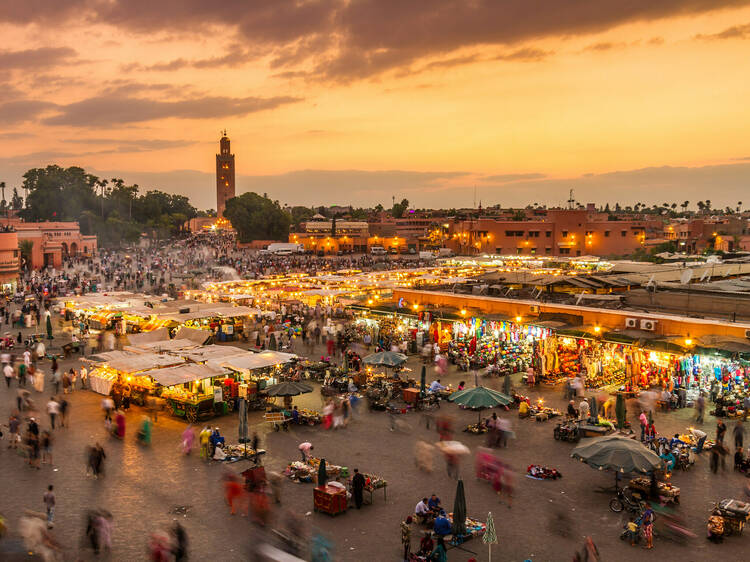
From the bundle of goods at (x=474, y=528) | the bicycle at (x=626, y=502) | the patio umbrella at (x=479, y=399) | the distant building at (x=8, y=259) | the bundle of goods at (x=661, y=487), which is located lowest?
the bundle of goods at (x=474, y=528)

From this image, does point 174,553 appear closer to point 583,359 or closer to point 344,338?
point 583,359

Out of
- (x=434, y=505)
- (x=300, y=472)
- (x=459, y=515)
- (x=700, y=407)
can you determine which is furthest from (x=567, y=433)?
(x=300, y=472)

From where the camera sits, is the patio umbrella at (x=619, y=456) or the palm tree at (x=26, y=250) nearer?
the patio umbrella at (x=619, y=456)

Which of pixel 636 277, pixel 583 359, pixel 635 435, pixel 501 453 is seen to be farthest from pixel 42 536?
pixel 636 277

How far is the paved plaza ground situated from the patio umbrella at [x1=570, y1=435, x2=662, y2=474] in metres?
0.80

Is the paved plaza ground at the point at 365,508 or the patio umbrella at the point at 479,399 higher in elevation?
the patio umbrella at the point at 479,399

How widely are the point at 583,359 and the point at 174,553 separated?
15038mm

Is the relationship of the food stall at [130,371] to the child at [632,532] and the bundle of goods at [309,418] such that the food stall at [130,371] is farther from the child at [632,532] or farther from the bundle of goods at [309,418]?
the child at [632,532]

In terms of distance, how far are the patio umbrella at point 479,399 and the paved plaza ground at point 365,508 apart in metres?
0.79

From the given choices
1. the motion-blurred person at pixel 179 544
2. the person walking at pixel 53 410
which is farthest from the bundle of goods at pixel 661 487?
the person walking at pixel 53 410

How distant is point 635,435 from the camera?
565 inches

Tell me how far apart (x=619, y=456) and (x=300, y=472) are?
20.2ft

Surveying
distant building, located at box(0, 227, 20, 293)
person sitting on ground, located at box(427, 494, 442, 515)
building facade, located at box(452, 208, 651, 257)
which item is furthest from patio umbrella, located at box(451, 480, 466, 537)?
building facade, located at box(452, 208, 651, 257)

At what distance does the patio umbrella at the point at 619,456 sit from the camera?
11.1 meters
